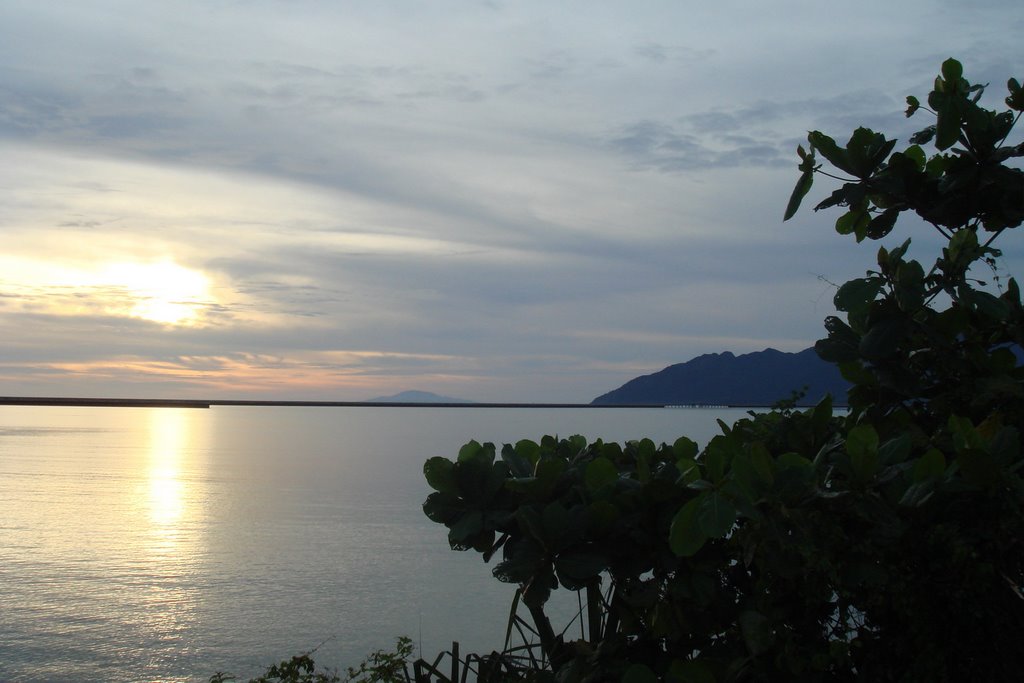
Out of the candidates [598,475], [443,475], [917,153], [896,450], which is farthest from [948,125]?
[443,475]

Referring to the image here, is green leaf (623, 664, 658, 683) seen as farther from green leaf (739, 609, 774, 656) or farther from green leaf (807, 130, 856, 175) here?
green leaf (807, 130, 856, 175)

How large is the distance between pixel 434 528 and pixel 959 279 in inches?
806

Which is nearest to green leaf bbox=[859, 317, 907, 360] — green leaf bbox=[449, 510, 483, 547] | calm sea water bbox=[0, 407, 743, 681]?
green leaf bbox=[449, 510, 483, 547]

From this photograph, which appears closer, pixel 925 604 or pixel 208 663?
pixel 925 604

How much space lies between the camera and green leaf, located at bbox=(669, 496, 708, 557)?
2057mm

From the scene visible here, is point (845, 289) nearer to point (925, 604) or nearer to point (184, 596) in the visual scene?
point (925, 604)

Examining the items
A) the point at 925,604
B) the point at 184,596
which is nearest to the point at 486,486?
the point at 925,604

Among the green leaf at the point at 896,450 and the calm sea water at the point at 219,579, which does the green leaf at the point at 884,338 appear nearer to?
the green leaf at the point at 896,450

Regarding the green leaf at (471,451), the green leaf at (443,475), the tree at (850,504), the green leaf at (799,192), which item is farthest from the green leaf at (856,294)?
the green leaf at (443,475)

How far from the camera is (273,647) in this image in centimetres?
1167

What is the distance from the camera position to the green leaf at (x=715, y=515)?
78.9 inches

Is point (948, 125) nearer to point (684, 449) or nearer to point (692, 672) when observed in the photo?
point (684, 449)

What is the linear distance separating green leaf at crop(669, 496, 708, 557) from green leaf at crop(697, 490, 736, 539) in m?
0.02

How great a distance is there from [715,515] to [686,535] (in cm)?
9
